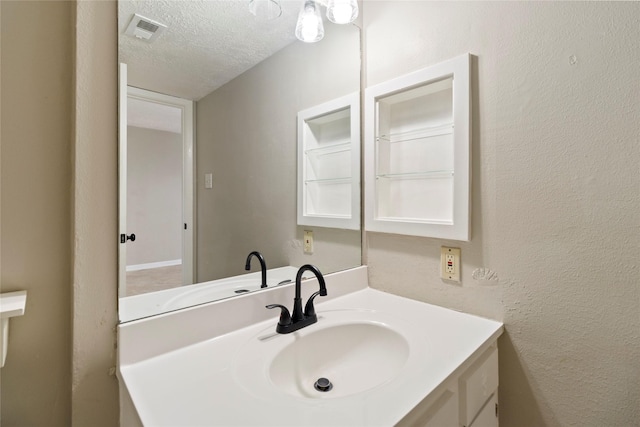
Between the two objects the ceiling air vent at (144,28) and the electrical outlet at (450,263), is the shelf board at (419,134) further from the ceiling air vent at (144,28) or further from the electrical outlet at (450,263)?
the ceiling air vent at (144,28)

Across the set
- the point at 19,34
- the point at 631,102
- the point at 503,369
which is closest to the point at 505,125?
the point at 631,102

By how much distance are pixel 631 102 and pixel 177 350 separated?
1352 mm

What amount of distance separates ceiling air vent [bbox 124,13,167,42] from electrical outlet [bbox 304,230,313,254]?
2.81 feet

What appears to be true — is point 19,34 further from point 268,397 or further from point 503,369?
point 503,369

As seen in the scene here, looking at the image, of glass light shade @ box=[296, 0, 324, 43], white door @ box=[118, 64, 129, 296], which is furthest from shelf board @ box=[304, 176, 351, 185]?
white door @ box=[118, 64, 129, 296]

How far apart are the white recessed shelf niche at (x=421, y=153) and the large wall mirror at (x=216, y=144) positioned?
0.21m

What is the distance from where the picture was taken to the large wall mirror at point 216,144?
0.83 m

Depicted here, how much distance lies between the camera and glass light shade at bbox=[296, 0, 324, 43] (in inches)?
47.9

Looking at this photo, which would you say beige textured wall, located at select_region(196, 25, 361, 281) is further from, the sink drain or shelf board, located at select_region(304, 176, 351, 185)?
the sink drain

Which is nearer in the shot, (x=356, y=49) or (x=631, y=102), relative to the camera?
(x=631, y=102)

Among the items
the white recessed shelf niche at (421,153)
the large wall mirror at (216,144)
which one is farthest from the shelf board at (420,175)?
the large wall mirror at (216,144)

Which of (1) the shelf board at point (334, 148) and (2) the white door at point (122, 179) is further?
(1) the shelf board at point (334, 148)

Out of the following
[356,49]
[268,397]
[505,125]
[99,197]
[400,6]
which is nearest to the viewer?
[268,397]

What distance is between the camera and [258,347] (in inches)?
32.8
